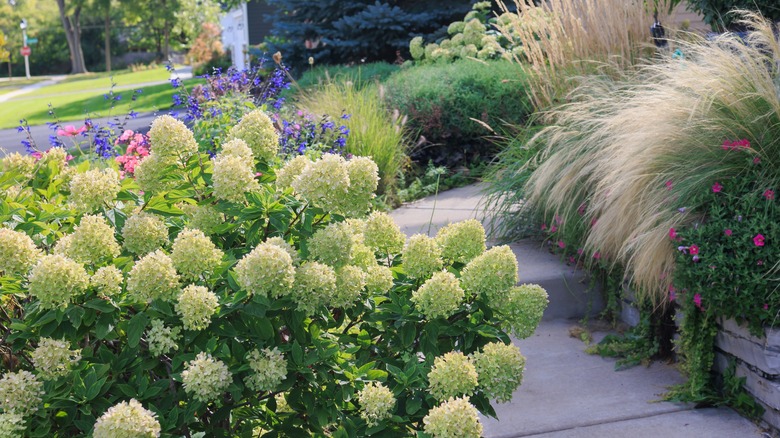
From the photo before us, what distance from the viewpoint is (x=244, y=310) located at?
1950mm

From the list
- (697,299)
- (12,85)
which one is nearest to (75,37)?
(12,85)

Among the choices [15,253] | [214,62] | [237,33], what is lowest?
[214,62]

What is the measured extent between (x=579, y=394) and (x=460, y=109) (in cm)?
416

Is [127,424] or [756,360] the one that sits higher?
[127,424]

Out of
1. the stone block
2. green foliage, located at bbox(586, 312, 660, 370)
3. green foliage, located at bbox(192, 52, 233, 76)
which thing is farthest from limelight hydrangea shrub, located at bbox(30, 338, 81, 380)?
green foliage, located at bbox(192, 52, 233, 76)

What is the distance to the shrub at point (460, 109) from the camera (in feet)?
24.0

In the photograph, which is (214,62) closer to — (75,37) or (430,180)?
Answer: (430,180)

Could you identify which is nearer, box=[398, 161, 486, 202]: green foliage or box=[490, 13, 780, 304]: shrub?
box=[490, 13, 780, 304]: shrub

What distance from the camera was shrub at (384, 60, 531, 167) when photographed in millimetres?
7312

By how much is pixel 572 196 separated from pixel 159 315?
2.86m

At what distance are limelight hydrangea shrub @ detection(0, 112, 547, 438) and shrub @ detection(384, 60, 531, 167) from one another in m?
4.86

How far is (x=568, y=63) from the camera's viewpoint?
5719mm

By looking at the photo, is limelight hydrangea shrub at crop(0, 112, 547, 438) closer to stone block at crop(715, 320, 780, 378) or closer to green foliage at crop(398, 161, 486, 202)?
stone block at crop(715, 320, 780, 378)

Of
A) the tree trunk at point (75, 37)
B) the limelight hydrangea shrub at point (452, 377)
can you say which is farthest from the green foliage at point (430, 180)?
the tree trunk at point (75, 37)
